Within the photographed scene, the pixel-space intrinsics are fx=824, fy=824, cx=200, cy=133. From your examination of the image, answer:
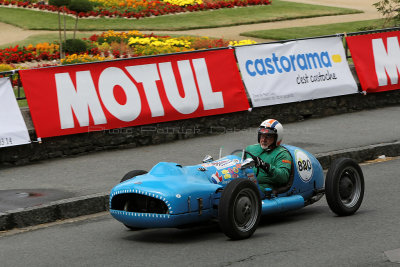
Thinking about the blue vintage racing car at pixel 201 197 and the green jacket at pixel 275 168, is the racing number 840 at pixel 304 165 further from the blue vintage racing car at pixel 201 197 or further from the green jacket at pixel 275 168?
the blue vintage racing car at pixel 201 197

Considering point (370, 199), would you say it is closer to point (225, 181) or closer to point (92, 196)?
point (225, 181)

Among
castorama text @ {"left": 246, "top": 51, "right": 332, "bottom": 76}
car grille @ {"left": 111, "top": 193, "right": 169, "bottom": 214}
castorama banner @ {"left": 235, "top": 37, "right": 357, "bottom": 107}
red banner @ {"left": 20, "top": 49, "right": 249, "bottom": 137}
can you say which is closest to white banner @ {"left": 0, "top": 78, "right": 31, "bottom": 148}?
red banner @ {"left": 20, "top": 49, "right": 249, "bottom": 137}

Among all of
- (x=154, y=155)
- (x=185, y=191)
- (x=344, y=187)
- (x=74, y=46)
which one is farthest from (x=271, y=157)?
(x=74, y=46)

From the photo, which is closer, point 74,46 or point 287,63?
point 287,63

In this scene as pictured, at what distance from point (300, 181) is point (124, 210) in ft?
7.22

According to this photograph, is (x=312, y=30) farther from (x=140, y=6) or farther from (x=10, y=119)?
(x=10, y=119)

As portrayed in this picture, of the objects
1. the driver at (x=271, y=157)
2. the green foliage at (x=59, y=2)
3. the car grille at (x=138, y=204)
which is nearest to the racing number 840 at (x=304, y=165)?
the driver at (x=271, y=157)

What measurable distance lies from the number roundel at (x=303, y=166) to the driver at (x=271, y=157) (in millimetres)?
141

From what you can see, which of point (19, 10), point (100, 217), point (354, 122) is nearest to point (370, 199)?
point (100, 217)

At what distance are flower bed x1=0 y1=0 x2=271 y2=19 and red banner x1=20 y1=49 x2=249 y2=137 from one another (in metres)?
16.8

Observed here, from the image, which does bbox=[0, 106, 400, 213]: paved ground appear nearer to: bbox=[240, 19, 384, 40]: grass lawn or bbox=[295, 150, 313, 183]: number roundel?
bbox=[295, 150, 313, 183]: number roundel

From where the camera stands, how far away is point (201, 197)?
803 centimetres

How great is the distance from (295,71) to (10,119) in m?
5.80

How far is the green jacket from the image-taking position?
900 cm
